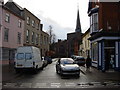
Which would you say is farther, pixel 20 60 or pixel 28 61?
pixel 20 60

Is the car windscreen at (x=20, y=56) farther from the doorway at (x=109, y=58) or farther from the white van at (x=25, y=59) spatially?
the doorway at (x=109, y=58)

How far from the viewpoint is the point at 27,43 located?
148 ft

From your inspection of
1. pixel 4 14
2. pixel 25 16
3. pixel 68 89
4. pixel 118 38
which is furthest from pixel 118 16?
pixel 25 16

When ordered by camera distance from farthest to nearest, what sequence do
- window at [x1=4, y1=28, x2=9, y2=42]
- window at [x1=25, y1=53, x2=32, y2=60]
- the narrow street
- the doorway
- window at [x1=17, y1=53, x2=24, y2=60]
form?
window at [x1=4, y1=28, x2=9, y2=42] < the doorway < window at [x1=17, y1=53, x2=24, y2=60] < window at [x1=25, y1=53, x2=32, y2=60] < the narrow street

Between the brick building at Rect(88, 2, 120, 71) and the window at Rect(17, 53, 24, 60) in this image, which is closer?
the window at Rect(17, 53, 24, 60)

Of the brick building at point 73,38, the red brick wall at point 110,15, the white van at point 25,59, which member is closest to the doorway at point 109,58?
the red brick wall at point 110,15

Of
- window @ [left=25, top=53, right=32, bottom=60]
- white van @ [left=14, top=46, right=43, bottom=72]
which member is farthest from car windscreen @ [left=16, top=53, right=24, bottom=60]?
window @ [left=25, top=53, right=32, bottom=60]

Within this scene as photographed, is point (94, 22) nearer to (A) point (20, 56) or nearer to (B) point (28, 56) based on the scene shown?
(B) point (28, 56)

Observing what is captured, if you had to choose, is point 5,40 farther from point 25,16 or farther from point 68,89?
Answer: point 68,89

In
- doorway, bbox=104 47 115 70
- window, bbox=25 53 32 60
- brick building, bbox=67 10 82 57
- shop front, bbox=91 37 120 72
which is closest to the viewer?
window, bbox=25 53 32 60

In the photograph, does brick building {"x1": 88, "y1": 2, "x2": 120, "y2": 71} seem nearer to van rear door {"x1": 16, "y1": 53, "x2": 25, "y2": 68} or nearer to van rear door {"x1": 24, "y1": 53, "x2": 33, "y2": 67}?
van rear door {"x1": 24, "y1": 53, "x2": 33, "y2": 67}

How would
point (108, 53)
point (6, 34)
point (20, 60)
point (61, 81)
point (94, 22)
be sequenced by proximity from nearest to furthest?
point (61, 81) < point (20, 60) < point (108, 53) < point (94, 22) < point (6, 34)

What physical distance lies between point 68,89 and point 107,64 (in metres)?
12.2

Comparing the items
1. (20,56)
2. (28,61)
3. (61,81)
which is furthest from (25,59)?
(61,81)
